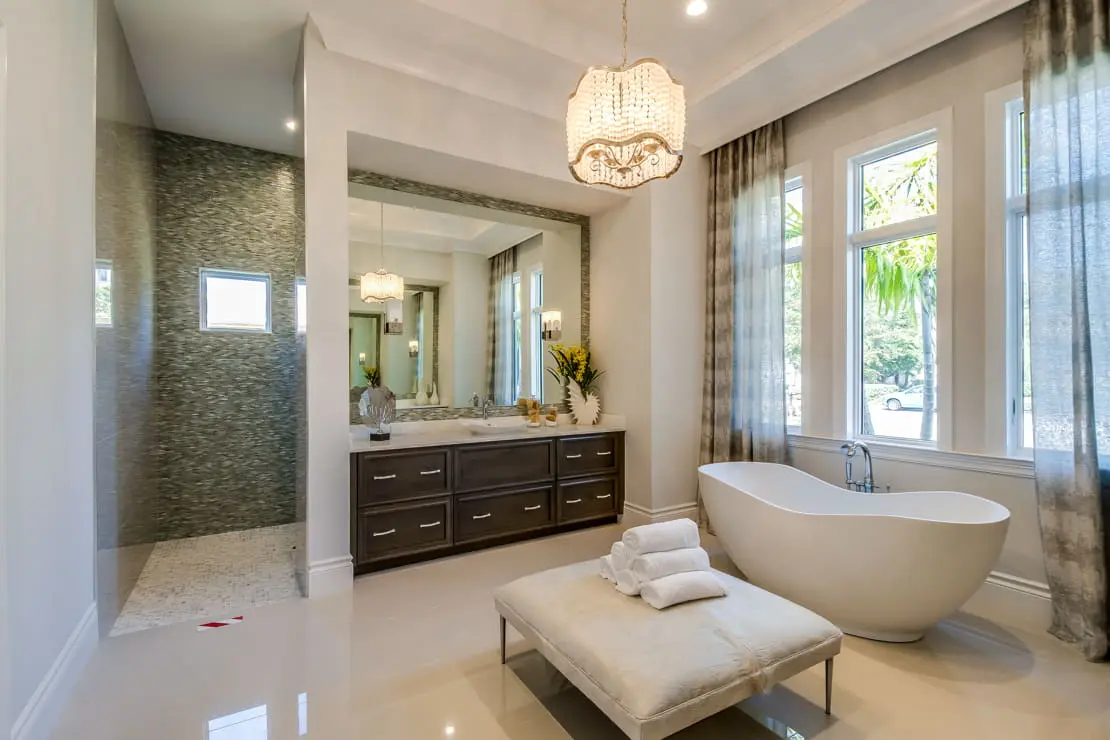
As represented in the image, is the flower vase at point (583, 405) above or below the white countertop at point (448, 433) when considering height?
above

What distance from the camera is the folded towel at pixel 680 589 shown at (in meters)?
1.87

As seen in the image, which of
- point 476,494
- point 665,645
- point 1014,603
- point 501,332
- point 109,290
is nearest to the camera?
point 665,645

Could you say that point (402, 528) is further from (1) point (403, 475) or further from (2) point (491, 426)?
(2) point (491, 426)

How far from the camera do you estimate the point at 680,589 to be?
190cm

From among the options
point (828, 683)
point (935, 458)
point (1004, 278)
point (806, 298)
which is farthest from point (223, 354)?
point (1004, 278)

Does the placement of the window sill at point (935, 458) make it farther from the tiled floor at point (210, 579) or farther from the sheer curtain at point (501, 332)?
the tiled floor at point (210, 579)

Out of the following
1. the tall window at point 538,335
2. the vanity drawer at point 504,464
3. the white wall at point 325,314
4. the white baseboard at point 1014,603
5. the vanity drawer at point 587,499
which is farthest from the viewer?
the tall window at point 538,335

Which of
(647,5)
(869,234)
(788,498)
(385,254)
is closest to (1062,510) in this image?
(788,498)

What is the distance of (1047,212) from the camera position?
2498mm

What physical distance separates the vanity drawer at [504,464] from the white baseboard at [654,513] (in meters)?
0.81

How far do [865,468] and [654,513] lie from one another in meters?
1.55

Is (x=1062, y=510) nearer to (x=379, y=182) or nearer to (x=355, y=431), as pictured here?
(x=355, y=431)

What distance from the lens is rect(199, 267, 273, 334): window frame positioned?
3883 mm

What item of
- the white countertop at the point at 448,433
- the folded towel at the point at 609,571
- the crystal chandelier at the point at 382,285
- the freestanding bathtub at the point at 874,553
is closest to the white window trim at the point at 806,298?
the freestanding bathtub at the point at 874,553
